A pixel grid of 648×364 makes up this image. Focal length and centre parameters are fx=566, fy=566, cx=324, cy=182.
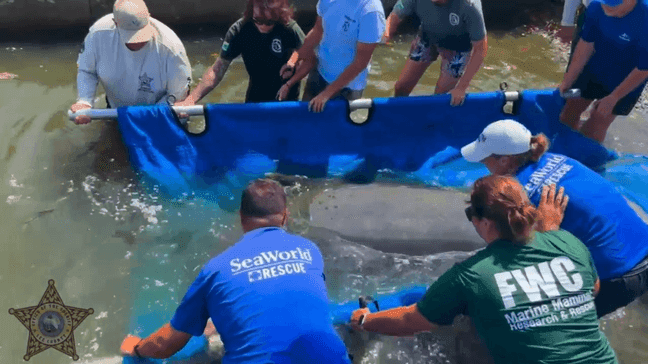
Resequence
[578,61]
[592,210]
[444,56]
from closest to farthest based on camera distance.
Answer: [592,210] < [578,61] < [444,56]

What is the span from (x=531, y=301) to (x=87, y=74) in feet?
11.4

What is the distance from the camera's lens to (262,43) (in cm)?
436

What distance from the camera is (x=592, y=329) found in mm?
2672

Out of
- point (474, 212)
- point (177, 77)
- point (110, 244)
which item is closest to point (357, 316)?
point (474, 212)

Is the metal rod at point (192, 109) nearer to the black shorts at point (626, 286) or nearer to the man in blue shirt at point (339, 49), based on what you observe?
the man in blue shirt at point (339, 49)

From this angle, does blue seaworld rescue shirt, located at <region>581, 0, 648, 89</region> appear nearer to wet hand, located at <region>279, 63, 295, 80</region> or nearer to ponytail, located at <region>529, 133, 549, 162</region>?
ponytail, located at <region>529, 133, 549, 162</region>

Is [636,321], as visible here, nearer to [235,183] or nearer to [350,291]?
[350,291]

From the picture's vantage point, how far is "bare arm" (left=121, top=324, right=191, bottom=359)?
2.75 metres

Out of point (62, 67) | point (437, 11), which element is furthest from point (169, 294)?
point (62, 67)

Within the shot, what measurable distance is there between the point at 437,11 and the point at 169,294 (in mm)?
2948

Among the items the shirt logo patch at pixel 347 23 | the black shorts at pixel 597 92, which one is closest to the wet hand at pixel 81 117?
the shirt logo patch at pixel 347 23

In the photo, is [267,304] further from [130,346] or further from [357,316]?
[130,346]

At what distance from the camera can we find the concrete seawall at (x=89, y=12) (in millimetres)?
6508

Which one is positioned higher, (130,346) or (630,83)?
(630,83)
